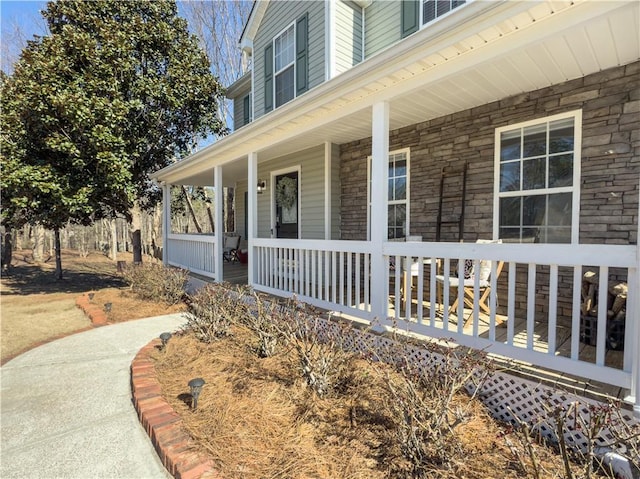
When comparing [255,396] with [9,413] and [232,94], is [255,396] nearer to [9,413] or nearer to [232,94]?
[9,413]

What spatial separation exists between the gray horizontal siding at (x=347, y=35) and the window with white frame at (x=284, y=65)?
130 centimetres

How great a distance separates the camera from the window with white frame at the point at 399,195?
5.43m

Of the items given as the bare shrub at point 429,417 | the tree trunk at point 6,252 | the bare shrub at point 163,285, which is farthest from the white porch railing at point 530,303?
the tree trunk at point 6,252

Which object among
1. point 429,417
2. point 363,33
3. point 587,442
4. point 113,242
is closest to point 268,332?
point 429,417

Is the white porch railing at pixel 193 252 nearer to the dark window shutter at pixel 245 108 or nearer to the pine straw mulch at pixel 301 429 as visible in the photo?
the pine straw mulch at pixel 301 429

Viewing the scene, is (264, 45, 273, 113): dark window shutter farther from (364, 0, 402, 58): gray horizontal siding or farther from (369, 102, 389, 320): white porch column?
(369, 102, 389, 320): white porch column

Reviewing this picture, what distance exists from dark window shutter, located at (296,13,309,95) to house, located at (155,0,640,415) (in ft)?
0.13

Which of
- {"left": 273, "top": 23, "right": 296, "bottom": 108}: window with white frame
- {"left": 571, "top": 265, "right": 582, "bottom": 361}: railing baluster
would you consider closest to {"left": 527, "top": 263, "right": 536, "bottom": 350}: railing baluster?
{"left": 571, "top": 265, "right": 582, "bottom": 361}: railing baluster

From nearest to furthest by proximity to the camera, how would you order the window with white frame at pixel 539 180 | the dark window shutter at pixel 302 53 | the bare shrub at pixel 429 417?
the bare shrub at pixel 429 417 → the window with white frame at pixel 539 180 → the dark window shutter at pixel 302 53

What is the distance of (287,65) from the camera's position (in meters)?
7.59

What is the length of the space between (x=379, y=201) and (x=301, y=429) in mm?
2170

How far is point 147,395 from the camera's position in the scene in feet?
9.36

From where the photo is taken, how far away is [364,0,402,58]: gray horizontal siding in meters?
6.13

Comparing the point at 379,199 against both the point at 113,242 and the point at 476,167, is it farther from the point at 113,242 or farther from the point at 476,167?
the point at 113,242
